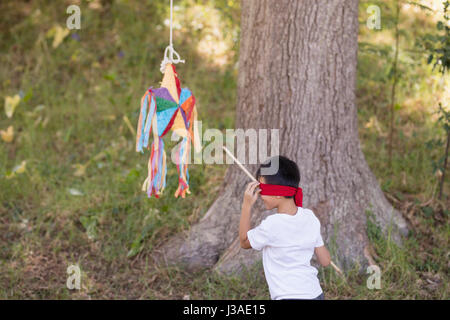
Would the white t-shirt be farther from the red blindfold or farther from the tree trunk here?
the tree trunk

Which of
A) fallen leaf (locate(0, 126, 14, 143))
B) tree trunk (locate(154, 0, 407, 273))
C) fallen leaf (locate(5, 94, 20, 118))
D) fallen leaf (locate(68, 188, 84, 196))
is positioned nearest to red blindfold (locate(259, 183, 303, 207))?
tree trunk (locate(154, 0, 407, 273))

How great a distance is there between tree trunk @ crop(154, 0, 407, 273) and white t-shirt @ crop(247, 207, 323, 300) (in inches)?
46.1

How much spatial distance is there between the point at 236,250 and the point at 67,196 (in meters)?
1.61

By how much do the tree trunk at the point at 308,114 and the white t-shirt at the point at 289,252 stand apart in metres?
1.17

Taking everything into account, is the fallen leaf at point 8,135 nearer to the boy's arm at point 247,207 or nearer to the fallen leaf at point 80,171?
the fallen leaf at point 80,171

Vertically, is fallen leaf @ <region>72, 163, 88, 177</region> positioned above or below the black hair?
below

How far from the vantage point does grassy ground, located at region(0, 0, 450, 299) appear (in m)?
4.04

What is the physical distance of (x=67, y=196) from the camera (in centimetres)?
486

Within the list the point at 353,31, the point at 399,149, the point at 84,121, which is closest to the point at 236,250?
the point at 353,31

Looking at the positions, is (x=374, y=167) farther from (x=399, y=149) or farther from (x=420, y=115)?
(x=420, y=115)

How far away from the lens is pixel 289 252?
108 inches

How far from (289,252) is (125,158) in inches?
114

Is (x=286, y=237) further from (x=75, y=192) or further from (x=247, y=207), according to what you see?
(x=75, y=192)

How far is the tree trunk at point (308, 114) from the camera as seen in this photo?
378 centimetres
